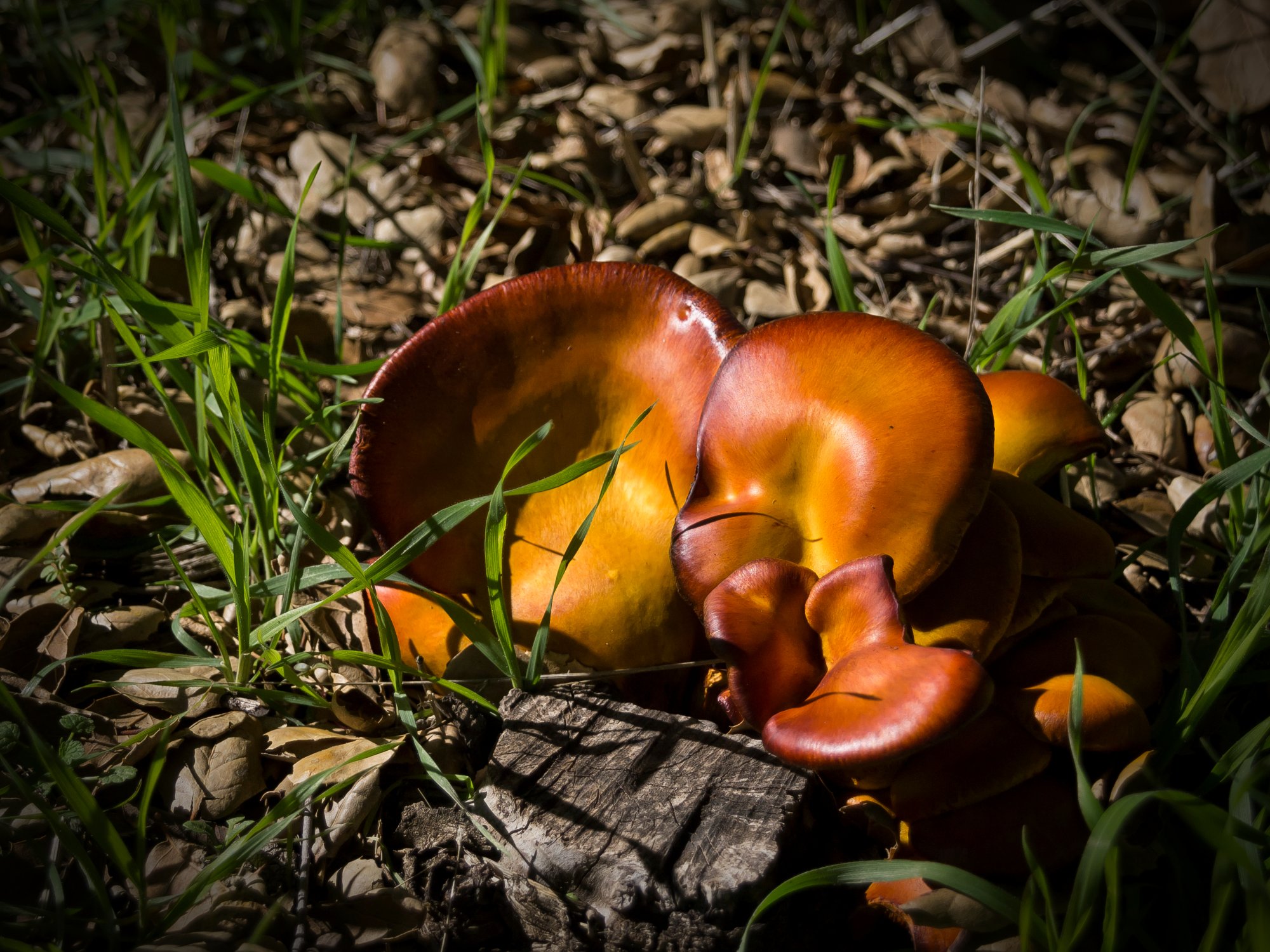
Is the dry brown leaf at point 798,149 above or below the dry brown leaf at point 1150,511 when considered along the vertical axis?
above

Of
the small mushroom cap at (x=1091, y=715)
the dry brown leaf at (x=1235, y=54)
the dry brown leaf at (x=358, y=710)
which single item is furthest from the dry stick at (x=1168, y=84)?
the dry brown leaf at (x=358, y=710)

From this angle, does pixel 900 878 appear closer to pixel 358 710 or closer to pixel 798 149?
pixel 358 710

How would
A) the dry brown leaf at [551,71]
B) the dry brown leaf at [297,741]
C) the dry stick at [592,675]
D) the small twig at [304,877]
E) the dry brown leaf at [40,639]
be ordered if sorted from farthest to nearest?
the dry brown leaf at [551,71] → the dry brown leaf at [40,639] → the dry brown leaf at [297,741] → the dry stick at [592,675] → the small twig at [304,877]

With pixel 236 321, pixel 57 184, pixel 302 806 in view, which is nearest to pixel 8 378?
pixel 236 321

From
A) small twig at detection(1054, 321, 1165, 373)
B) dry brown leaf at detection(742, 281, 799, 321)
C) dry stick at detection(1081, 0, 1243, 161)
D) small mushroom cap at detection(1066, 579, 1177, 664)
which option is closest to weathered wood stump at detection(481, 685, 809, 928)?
small mushroom cap at detection(1066, 579, 1177, 664)

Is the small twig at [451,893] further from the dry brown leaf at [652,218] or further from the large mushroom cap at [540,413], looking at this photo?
the dry brown leaf at [652,218]

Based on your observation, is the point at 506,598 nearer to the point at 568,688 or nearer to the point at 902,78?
the point at 568,688

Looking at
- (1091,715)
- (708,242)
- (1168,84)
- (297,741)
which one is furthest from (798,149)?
(297,741)
